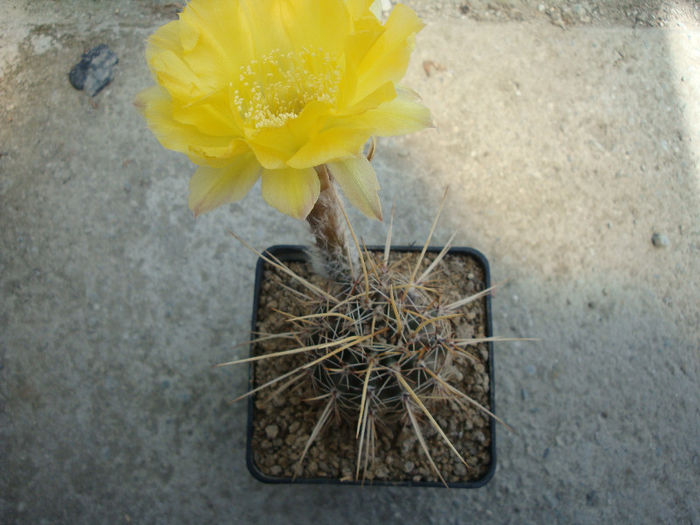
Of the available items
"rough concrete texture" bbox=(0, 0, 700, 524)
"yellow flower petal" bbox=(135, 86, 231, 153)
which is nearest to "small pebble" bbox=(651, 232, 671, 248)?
"rough concrete texture" bbox=(0, 0, 700, 524)

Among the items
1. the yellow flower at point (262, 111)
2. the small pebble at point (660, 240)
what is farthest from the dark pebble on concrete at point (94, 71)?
the small pebble at point (660, 240)

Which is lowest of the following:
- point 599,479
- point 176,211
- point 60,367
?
point 599,479

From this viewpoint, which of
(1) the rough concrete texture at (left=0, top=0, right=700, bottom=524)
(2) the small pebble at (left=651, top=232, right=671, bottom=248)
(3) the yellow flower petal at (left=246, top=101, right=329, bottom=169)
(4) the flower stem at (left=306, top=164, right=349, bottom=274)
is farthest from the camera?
(2) the small pebble at (left=651, top=232, right=671, bottom=248)

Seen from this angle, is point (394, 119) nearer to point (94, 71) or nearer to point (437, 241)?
point (437, 241)

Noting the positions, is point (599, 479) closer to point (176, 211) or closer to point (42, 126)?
point (176, 211)

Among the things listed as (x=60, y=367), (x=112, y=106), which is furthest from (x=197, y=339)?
(x=112, y=106)

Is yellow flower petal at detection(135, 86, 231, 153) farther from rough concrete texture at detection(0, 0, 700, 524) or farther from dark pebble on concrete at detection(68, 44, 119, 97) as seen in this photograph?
dark pebble on concrete at detection(68, 44, 119, 97)
